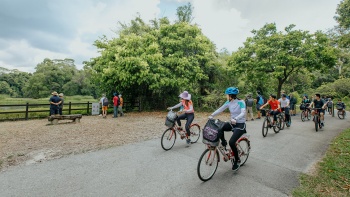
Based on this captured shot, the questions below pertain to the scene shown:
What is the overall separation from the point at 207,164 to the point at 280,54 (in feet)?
46.8

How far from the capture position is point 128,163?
16.2 feet

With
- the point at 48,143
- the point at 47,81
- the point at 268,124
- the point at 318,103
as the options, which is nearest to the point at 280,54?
the point at 318,103

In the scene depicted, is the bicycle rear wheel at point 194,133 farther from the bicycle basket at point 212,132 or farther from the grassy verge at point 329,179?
the grassy verge at point 329,179

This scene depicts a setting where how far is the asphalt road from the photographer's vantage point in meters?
3.57

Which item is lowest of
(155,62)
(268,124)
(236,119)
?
(268,124)

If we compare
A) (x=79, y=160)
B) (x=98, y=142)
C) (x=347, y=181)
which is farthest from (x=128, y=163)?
(x=347, y=181)

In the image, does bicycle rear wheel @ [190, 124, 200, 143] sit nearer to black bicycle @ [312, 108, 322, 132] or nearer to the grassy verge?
the grassy verge

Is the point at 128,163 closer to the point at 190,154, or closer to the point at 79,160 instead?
the point at 79,160

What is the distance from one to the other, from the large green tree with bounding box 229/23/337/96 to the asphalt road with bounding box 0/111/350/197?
36.3 feet

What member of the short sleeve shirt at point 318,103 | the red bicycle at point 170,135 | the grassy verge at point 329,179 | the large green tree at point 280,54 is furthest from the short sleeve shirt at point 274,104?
the large green tree at point 280,54

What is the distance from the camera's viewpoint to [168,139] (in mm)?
6109

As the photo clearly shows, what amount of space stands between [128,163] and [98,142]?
263cm

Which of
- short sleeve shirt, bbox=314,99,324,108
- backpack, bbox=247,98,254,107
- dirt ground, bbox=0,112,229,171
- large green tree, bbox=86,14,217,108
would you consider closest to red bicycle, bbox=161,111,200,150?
dirt ground, bbox=0,112,229,171

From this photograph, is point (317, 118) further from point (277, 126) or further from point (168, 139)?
point (168, 139)
